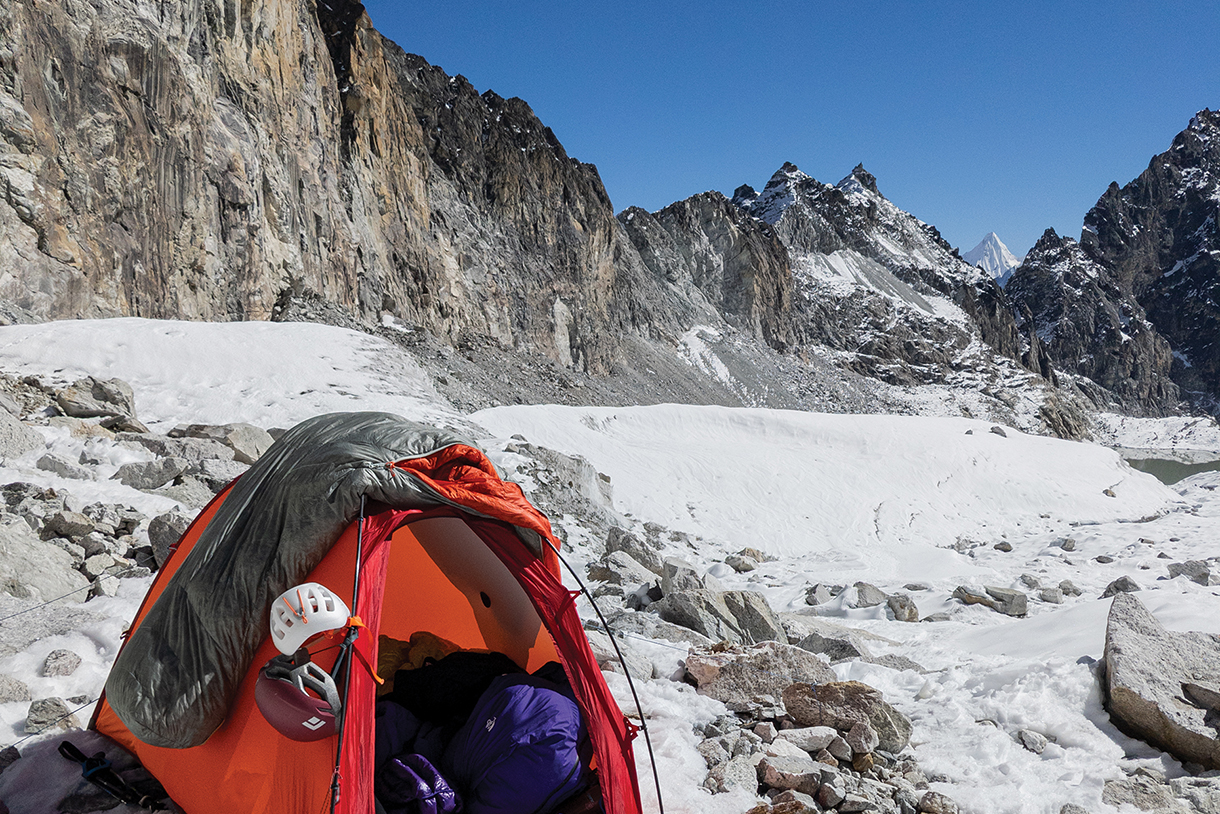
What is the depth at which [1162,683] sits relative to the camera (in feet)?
14.0

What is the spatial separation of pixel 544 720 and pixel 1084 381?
170 m

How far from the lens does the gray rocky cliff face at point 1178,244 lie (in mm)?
155125

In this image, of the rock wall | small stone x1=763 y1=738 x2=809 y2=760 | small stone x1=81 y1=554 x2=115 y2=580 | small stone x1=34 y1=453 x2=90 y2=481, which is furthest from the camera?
the rock wall

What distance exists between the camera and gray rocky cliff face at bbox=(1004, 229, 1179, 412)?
474 feet

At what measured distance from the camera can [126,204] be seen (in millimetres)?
19094

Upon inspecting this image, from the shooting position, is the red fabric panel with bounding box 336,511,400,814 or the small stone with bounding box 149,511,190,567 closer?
the red fabric panel with bounding box 336,511,400,814

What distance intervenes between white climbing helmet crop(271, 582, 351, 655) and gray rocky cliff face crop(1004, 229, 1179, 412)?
6395 inches

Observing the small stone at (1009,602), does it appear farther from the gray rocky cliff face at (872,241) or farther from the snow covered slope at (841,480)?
the gray rocky cliff face at (872,241)

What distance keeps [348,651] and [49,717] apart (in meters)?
2.15

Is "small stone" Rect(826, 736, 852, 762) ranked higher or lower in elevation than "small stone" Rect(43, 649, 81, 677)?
lower

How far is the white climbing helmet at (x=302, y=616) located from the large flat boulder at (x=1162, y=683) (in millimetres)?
4742

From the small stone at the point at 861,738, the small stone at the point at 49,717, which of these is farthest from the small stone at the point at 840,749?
the small stone at the point at 49,717

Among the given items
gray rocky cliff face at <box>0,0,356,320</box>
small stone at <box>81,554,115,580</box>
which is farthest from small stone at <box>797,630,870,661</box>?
gray rocky cliff face at <box>0,0,356,320</box>

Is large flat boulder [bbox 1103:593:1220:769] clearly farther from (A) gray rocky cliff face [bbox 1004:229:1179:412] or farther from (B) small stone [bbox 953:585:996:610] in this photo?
(A) gray rocky cliff face [bbox 1004:229:1179:412]
